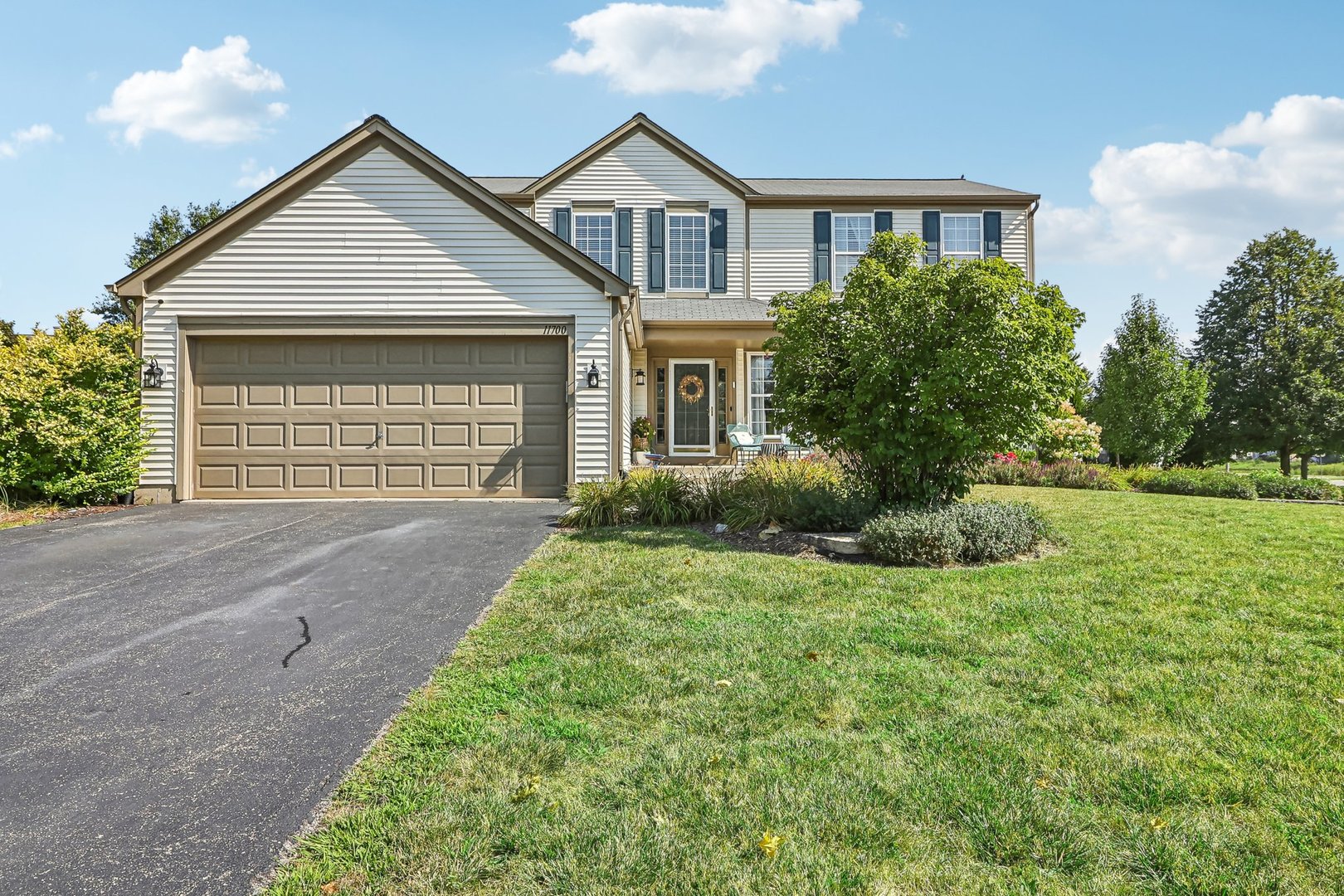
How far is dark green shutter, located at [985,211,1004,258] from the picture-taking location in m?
17.3

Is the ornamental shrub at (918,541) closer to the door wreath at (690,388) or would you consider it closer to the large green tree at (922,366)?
the large green tree at (922,366)

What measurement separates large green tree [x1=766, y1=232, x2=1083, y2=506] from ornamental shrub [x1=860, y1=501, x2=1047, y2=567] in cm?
74

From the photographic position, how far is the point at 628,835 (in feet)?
6.79

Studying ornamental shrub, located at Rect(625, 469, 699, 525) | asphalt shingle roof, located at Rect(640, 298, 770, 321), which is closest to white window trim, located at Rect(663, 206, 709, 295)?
asphalt shingle roof, located at Rect(640, 298, 770, 321)

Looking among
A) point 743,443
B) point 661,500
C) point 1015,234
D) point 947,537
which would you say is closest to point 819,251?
point 1015,234

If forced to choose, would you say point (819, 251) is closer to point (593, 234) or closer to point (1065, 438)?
point (593, 234)

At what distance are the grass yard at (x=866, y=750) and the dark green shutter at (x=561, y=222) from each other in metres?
13.6

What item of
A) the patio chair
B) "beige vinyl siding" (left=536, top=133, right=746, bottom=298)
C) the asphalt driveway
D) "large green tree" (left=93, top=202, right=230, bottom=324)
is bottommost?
the asphalt driveway

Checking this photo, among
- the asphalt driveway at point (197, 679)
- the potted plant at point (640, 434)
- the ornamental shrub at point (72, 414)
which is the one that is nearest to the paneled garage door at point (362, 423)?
the ornamental shrub at point (72, 414)

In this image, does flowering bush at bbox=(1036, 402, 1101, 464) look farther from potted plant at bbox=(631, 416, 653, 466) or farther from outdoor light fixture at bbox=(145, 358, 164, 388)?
outdoor light fixture at bbox=(145, 358, 164, 388)

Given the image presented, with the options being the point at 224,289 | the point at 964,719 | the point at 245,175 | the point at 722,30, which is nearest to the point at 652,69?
the point at 722,30

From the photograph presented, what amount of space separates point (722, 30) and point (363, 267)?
6939mm

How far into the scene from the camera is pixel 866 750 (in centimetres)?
261

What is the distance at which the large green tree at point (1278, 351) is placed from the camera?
22484mm
